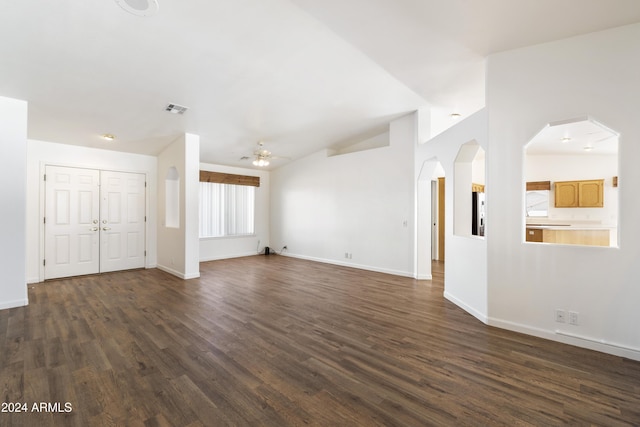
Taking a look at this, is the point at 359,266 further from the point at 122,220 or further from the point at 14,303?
the point at 14,303

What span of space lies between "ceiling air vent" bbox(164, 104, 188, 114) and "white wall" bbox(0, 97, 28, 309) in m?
1.75

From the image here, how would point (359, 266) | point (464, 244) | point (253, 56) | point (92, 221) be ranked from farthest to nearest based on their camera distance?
point (359, 266), point (92, 221), point (464, 244), point (253, 56)

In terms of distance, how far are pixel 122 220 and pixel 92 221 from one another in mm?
517

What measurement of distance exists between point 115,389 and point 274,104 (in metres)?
4.11

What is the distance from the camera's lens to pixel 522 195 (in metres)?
2.95

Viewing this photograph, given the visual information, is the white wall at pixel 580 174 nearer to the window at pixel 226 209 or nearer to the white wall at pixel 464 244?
the white wall at pixel 464 244

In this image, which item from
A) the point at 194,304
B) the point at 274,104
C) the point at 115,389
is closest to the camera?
the point at 115,389

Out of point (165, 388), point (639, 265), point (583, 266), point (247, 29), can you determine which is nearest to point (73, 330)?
point (165, 388)

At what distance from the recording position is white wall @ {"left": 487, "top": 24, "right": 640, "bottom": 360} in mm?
2457

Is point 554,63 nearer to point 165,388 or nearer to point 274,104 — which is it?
point 274,104

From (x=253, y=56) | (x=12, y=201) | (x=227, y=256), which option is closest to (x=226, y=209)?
(x=227, y=256)

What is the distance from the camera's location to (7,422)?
1661 mm

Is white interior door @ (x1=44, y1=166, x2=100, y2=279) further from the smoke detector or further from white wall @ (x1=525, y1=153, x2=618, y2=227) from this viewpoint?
white wall @ (x1=525, y1=153, x2=618, y2=227)

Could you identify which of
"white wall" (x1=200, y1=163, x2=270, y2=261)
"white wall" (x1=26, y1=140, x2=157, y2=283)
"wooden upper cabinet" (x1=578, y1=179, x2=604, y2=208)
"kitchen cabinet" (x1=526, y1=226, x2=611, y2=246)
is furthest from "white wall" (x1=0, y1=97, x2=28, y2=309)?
"wooden upper cabinet" (x1=578, y1=179, x2=604, y2=208)
